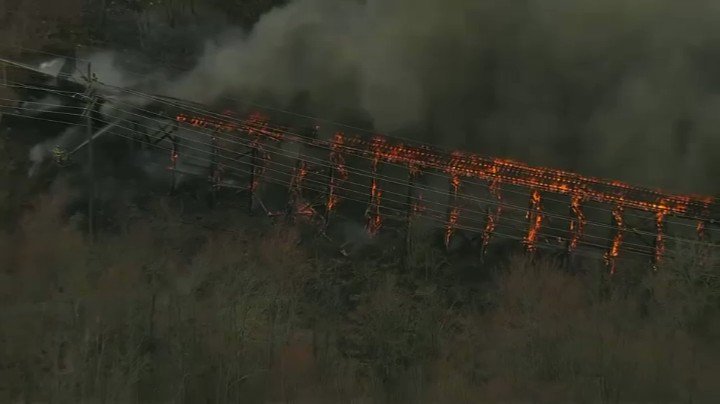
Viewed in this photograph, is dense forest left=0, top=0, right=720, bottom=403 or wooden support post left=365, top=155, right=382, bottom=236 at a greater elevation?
wooden support post left=365, top=155, right=382, bottom=236

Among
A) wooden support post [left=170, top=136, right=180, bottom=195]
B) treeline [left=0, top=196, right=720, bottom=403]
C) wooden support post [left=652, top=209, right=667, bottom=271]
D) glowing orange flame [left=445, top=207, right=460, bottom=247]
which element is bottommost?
treeline [left=0, top=196, right=720, bottom=403]

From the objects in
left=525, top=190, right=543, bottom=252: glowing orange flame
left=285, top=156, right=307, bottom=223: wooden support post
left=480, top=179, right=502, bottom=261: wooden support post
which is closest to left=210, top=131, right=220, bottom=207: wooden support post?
left=285, top=156, right=307, bottom=223: wooden support post

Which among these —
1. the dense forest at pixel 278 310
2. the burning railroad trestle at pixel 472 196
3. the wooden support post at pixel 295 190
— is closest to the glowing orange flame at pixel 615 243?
the burning railroad trestle at pixel 472 196

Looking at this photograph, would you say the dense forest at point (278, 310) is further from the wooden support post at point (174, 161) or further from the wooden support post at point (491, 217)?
the wooden support post at point (491, 217)

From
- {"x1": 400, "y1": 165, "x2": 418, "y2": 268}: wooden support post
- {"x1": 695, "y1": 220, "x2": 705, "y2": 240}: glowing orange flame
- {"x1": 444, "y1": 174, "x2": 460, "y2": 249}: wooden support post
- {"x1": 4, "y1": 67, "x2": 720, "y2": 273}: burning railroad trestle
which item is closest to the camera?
{"x1": 695, "y1": 220, "x2": 705, "y2": 240}: glowing orange flame

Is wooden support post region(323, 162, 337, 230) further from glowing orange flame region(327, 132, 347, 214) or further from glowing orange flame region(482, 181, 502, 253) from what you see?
glowing orange flame region(482, 181, 502, 253)

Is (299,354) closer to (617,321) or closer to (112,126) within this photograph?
(617,321)

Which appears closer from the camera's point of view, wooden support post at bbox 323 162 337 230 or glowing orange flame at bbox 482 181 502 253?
glowing orange flame at bbox 482 181 502 253

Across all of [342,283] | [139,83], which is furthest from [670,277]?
[139,83]
